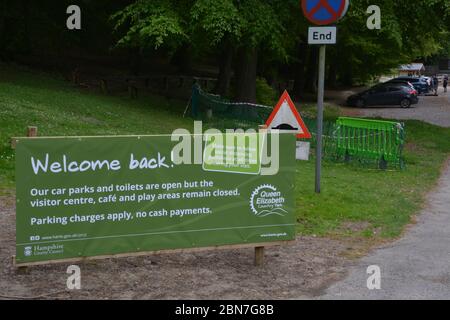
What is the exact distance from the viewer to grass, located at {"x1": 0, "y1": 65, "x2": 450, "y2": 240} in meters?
9.43

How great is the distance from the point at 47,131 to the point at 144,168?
8417 mm

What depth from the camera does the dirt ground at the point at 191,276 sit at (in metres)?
5.84

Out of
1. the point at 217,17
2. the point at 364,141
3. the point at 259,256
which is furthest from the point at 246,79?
the point at 259,256

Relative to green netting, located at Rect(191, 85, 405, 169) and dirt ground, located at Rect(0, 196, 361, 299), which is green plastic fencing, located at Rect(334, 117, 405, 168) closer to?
green netting, located at Rect(191, 85, 405, 169)

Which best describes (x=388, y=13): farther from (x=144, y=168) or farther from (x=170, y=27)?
(x=144, y=168)

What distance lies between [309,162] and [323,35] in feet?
18.2

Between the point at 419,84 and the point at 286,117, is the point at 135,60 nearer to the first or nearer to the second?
the point at 286,117

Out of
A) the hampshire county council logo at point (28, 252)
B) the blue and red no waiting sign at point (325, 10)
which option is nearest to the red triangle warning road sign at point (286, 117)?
the blue and red no waiting sign at point (325, 10)

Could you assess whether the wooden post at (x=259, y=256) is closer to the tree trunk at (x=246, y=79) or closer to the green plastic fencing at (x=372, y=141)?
the green plastic fencing at (x=372, y=141)

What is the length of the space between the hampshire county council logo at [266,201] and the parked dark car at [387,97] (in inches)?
1356

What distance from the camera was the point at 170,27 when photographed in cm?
2097

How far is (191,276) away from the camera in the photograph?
642 cm

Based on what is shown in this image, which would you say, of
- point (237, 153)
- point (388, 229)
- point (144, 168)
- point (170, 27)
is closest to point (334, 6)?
point (388, 229)

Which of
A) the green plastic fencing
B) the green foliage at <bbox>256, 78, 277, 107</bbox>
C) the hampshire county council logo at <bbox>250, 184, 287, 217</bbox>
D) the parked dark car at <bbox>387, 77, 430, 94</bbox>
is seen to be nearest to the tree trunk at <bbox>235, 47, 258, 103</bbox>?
the green foliage at <bbox>256, 78, 277, 107</bbox>
